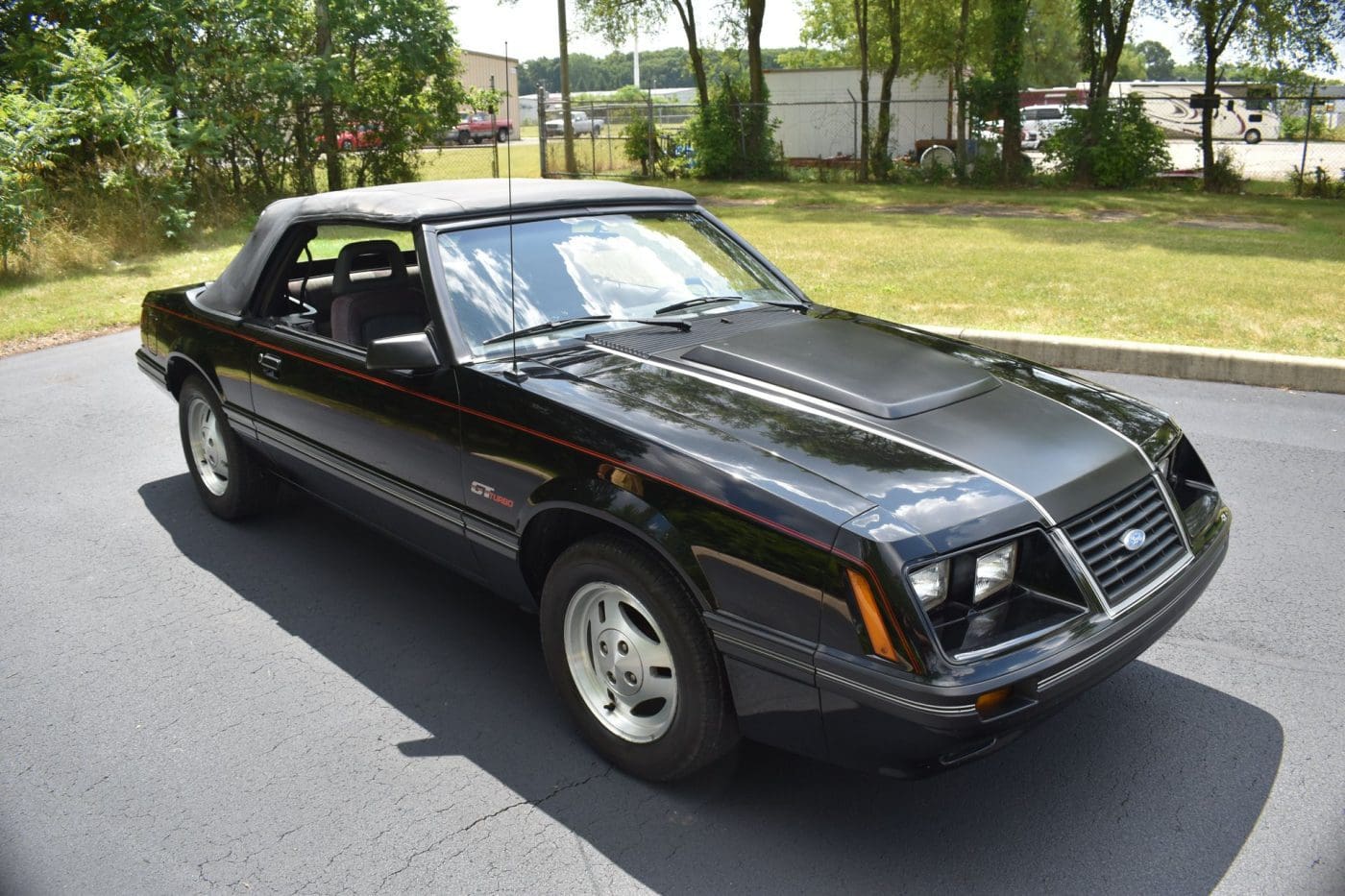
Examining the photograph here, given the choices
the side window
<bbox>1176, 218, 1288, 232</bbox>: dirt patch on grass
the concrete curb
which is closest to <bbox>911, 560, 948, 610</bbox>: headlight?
the side window

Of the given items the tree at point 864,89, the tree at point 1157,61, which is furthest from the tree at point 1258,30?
the tree at point 1157,61

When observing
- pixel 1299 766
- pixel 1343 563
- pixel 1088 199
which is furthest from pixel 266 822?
pixel 1088 199

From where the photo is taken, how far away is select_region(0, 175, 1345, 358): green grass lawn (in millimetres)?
9156

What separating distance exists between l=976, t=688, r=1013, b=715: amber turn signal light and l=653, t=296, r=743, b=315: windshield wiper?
79.0 inches

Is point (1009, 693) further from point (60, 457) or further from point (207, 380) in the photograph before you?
point (60, 457)

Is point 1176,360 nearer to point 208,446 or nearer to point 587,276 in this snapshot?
point 587,276

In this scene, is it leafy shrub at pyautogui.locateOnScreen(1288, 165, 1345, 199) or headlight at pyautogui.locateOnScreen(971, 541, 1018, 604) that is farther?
leafy shrub at pyautogui.locateOnScreen(1288, 165, 1345, 199)

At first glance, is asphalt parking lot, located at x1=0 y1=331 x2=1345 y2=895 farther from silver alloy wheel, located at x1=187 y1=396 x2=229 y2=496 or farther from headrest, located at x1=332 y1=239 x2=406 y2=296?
headrest, located at x1=332 y1=239 x2=406 y2=296

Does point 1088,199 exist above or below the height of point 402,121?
below

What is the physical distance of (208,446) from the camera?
536 cm

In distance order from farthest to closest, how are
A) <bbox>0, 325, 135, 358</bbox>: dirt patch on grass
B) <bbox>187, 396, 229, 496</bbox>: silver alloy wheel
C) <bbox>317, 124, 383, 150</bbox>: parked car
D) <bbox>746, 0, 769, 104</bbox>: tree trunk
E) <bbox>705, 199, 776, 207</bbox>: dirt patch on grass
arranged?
<bbox>746, 0, 769, 104</bbox>: tree trunk
<bbox>705, 199, 776, 207</bbox>: dirt patch on grass
<bbox>317, 124, 383, 150</bbox>: parked car
<bbox>0, 325, 135, 358</bbox>: dirt patch on grass
<bbox>187, 396, 229, 496</bbox>: silver alloy wheel

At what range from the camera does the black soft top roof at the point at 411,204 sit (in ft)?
13.3

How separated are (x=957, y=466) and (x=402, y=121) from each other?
18.7 metres

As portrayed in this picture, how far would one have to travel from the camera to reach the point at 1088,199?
20.0m
